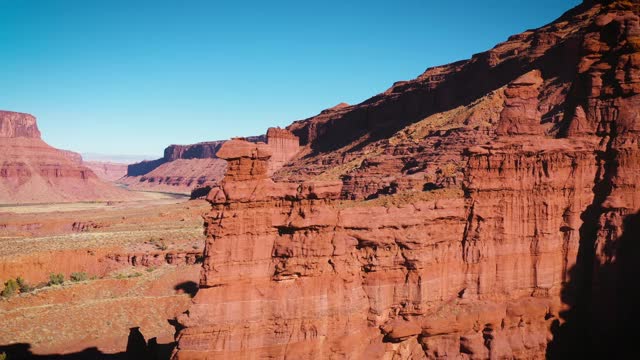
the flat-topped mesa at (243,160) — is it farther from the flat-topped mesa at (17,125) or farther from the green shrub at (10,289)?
the flat-topped mesa at (17,125)

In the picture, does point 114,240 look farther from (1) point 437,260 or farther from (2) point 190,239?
(1) point 437,260

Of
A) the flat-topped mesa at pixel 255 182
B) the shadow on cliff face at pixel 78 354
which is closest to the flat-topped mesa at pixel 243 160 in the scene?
the flat-topped mesa at pixel 255 182

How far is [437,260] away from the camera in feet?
67.7

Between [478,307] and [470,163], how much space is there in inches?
253

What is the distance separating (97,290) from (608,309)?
125ft

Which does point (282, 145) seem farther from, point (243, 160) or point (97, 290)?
point (243, 160)

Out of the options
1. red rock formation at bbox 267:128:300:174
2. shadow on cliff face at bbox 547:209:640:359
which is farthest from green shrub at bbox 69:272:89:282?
red rock formation at bbox 267:128:300:174

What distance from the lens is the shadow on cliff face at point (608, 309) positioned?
2134 centimetres

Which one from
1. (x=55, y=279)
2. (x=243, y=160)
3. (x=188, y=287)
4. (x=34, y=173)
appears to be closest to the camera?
(x=243, y=160)

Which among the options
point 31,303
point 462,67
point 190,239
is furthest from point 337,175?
point 31,303

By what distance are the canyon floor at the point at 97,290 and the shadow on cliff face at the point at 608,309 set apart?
18.1 m

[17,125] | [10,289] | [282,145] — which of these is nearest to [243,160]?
[10,289]

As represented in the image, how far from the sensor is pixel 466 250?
21.4 metres

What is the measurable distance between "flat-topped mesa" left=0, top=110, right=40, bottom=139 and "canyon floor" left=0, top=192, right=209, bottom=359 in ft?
458
